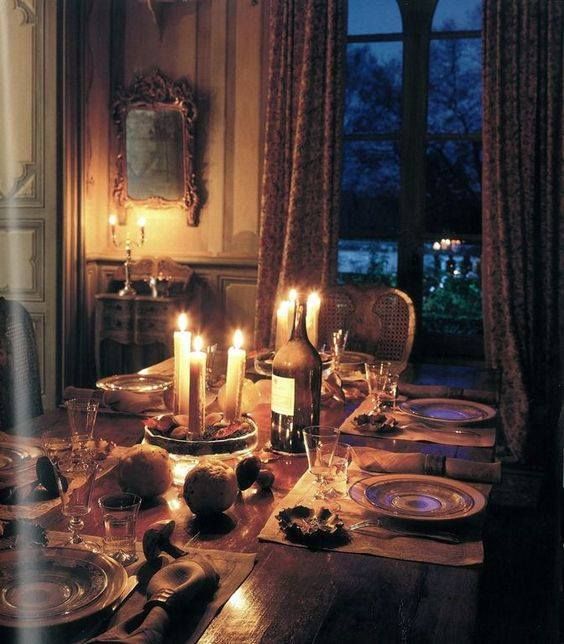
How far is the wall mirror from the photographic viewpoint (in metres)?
4.52

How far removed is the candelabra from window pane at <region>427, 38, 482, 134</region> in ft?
5.50

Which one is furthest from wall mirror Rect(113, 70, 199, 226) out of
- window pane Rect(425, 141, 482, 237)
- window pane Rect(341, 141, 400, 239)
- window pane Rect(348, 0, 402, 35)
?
window pane Rect(425, 141, 482, 237)

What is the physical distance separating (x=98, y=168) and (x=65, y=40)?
722mm

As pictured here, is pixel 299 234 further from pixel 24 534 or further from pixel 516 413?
pixel 24 534

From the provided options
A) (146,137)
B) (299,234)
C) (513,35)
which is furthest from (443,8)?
(146,137)

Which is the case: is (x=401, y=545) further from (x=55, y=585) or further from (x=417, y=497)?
(x=55, y=585)

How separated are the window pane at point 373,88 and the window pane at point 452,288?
724 mm

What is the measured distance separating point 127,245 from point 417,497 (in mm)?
3387

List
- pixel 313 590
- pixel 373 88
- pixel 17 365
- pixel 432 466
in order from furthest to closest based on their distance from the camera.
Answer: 1. pixel 373 88
2. pixel 17 365
3. pixel 432 466
4. pixel 313 590

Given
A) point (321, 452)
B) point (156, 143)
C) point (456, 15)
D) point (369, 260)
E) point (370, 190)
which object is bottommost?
point (321, 452)

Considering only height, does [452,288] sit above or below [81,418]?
above

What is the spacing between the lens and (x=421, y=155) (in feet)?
13.8

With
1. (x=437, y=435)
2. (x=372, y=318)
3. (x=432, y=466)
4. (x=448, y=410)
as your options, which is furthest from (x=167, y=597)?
(x=372, y=318)

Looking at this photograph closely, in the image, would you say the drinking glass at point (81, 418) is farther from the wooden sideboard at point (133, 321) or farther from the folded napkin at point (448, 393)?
the wooden sideboard at point (133, 321)
